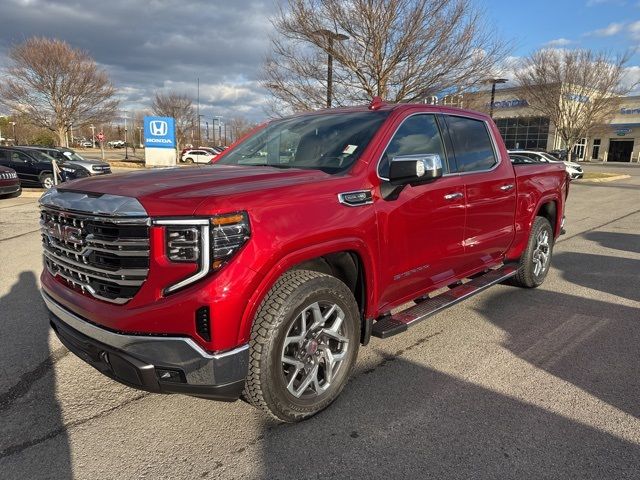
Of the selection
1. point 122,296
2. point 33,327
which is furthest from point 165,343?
point 33,327

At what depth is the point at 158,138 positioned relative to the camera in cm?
2794

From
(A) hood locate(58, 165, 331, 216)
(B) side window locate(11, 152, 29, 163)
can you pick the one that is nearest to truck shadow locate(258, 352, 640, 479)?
(A) hood locate(58, 165, 331, 216)

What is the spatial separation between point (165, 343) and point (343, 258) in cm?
123

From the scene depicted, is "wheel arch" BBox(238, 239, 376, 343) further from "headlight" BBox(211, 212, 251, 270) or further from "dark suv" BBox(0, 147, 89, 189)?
"dark suv" BBox(0, 147, 89, 189)

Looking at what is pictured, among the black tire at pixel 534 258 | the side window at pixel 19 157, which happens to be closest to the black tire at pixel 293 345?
the black tire at pixel 534 258

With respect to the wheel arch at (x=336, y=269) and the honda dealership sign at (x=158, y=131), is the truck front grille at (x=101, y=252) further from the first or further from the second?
the honda dealership sign at (x=158, y=131)

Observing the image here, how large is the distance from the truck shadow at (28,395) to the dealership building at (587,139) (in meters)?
54.3

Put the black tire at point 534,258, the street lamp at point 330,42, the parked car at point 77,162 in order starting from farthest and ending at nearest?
the parked car at point 77,162
the street lamp at point 330,42
the black tire at point 534,258

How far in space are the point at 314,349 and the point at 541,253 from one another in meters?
3.76

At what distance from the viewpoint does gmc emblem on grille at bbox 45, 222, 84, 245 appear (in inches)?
104

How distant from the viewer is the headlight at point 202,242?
2.30 metres

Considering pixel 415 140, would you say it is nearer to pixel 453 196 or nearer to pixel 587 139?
pixel 453 196

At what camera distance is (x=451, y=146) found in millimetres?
4066

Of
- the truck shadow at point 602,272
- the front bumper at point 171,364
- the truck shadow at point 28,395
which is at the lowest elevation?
the truck shadow at point 28,395
